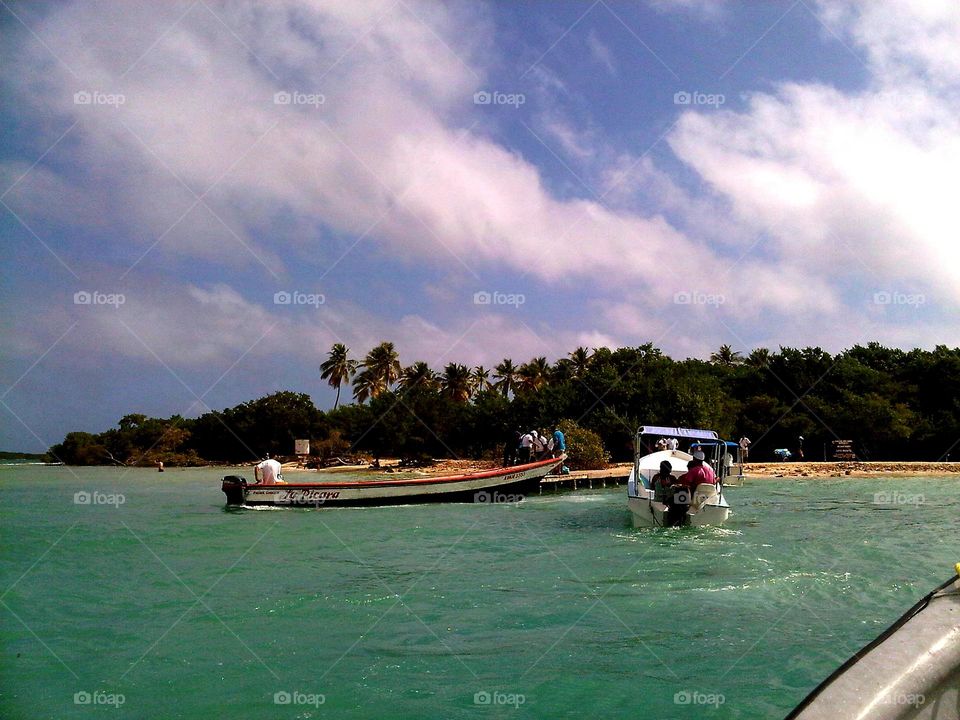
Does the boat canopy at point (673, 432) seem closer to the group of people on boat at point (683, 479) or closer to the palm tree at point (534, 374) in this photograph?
the group of people on boat at point (683, 479)

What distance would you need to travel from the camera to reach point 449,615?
10023mm

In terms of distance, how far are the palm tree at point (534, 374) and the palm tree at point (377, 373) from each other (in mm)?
13500

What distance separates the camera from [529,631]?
9188 mm

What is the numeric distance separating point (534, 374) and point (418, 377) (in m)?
12.1

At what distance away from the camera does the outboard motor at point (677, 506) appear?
55.9 feet

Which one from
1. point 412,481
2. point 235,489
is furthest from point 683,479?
point 235,489

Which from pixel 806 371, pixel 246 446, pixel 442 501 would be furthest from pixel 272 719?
pixel 246 446

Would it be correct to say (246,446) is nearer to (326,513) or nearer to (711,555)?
(326,513)

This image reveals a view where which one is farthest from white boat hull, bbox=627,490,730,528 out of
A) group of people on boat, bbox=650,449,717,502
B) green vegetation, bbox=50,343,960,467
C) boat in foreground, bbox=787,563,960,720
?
green vegetation, bbox=50,343,960,467

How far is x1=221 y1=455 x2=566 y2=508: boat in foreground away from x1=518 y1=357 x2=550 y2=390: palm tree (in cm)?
4822

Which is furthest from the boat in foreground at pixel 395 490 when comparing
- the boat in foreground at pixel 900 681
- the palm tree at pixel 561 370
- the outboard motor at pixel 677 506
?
the palm tree at pixel 561 370

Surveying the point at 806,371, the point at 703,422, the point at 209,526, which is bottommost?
the point at 209,526

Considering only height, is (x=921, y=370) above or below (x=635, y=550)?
above

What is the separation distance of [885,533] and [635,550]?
275 inches
